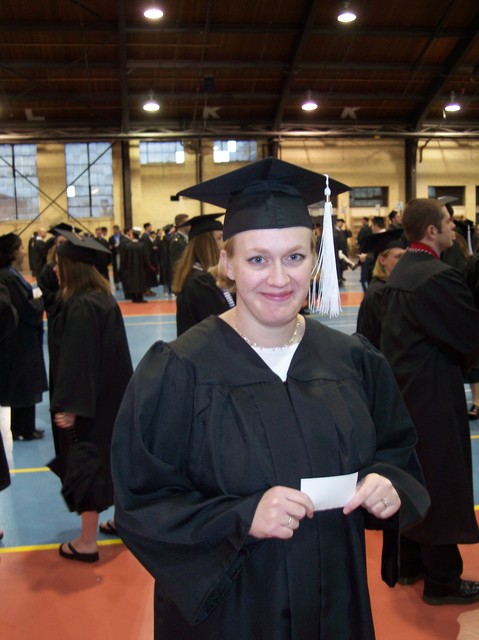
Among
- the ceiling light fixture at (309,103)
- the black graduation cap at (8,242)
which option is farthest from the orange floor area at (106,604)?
the ceiling light fixture at (309,103)

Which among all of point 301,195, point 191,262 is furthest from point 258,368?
point 191,262

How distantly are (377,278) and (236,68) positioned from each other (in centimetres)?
1730

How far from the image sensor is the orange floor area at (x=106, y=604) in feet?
10.5

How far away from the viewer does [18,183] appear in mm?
24906

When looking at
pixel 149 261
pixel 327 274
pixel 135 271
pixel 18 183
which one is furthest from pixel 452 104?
pixel 327 274

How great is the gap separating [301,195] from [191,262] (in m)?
2.59

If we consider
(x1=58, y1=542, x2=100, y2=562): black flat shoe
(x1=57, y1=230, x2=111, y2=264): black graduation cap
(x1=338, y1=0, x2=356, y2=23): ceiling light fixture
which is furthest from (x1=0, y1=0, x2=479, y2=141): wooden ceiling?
(x1=58, y1=542, x2=100, y2=562): black flat shoe

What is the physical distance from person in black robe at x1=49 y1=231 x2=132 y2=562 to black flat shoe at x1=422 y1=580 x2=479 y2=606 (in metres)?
1.82

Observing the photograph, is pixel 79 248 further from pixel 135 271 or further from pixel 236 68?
pixel 236 68

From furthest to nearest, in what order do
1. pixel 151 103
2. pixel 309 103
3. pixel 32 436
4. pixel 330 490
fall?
pixel 309 103 < pixel 151 103 < pixel 32 436 < pixel 330 490

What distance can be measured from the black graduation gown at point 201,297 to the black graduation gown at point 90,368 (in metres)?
0.55

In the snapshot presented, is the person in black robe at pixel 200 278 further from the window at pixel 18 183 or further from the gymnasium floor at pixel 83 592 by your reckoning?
the window at pixel 18 183

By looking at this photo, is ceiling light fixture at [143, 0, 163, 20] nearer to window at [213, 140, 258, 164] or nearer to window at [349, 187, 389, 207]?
window at [213, 140, 258, 164]

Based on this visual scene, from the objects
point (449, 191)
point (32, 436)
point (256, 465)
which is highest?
point (449, 191)
